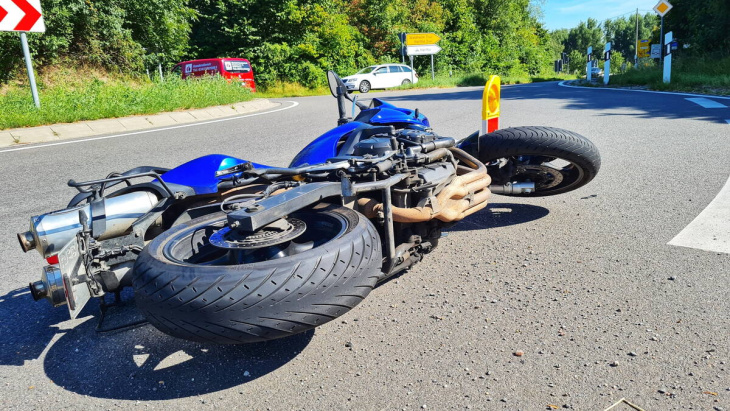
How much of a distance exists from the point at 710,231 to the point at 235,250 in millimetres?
3076

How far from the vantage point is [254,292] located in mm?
1910

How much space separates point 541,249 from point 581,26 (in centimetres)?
13726

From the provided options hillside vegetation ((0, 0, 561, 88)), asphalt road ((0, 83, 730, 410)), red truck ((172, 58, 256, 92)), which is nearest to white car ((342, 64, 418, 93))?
hillside vegetation ((0, 0, 561, 88))

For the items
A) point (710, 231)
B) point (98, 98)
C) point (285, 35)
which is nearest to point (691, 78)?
point (710, 231)

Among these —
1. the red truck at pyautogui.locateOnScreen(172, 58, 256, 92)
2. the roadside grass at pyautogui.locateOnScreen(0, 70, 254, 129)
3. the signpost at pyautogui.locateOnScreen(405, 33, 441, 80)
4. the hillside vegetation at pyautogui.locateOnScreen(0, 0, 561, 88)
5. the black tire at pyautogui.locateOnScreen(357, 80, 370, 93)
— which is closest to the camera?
the roadside grass at pyautogui.locateOnScreen(0, 70, 254, 129)

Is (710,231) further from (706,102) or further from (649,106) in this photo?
(706,102)

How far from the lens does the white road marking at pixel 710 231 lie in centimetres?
339

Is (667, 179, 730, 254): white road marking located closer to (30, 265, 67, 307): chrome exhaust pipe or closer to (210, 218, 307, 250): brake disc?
(210, 218, 307, 250): brake disc

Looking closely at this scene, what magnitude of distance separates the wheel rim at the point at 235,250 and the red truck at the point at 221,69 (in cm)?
1877

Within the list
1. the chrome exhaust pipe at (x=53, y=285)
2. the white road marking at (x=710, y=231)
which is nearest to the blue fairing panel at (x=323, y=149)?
the chrome exhaust pipe at (x=53, y=285)

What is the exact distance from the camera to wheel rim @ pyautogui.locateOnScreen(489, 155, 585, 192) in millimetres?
4109

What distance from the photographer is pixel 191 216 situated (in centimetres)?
289

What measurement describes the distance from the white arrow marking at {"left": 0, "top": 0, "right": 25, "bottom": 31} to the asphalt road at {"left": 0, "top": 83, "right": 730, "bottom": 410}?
671cm

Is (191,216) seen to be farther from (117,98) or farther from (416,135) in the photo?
(117,98)
